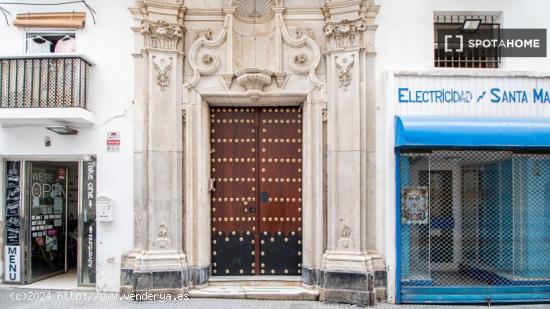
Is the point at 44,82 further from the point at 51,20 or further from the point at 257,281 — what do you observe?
the point at 257,281

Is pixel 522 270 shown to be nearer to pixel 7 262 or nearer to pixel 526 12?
pixel 526 12

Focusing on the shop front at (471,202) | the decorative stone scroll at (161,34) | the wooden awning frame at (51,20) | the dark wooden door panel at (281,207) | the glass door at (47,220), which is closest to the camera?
the shop front at (471,202)

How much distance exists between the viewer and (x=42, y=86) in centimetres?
736

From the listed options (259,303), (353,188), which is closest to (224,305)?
(259,303)

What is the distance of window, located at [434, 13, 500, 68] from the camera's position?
7.88 meters

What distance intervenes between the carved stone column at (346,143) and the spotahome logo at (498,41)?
5.26ft

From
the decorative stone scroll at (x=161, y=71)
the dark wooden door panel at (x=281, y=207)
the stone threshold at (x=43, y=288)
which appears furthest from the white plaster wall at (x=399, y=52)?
the stone threshold at (x=43, y=288)

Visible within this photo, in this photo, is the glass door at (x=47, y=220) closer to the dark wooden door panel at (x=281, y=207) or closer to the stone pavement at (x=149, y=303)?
the stone pavement at (x=149, y=303)

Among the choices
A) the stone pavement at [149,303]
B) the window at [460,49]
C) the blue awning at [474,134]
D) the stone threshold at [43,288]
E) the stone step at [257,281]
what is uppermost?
the window at [460,49]

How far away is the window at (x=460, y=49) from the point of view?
7.88 m

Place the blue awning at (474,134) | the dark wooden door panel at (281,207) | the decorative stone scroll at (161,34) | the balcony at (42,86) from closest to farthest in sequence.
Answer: the blue awning at (474,134) → the balcony at (42,86) → the decorative stone scroll at (161,34) → the dark wooden door panel at (281,207)

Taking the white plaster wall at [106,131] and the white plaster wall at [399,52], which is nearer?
the white plaster wall at [399,52]

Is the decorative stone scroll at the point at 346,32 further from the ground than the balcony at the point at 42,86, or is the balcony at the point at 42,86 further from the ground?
the decorative stone scroll at the point at 346,32

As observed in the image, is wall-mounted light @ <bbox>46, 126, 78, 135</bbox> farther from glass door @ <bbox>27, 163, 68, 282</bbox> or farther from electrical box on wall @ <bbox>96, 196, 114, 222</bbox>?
electrical box on wall @ <bbox>96, 196, 114, 222</bbox>
